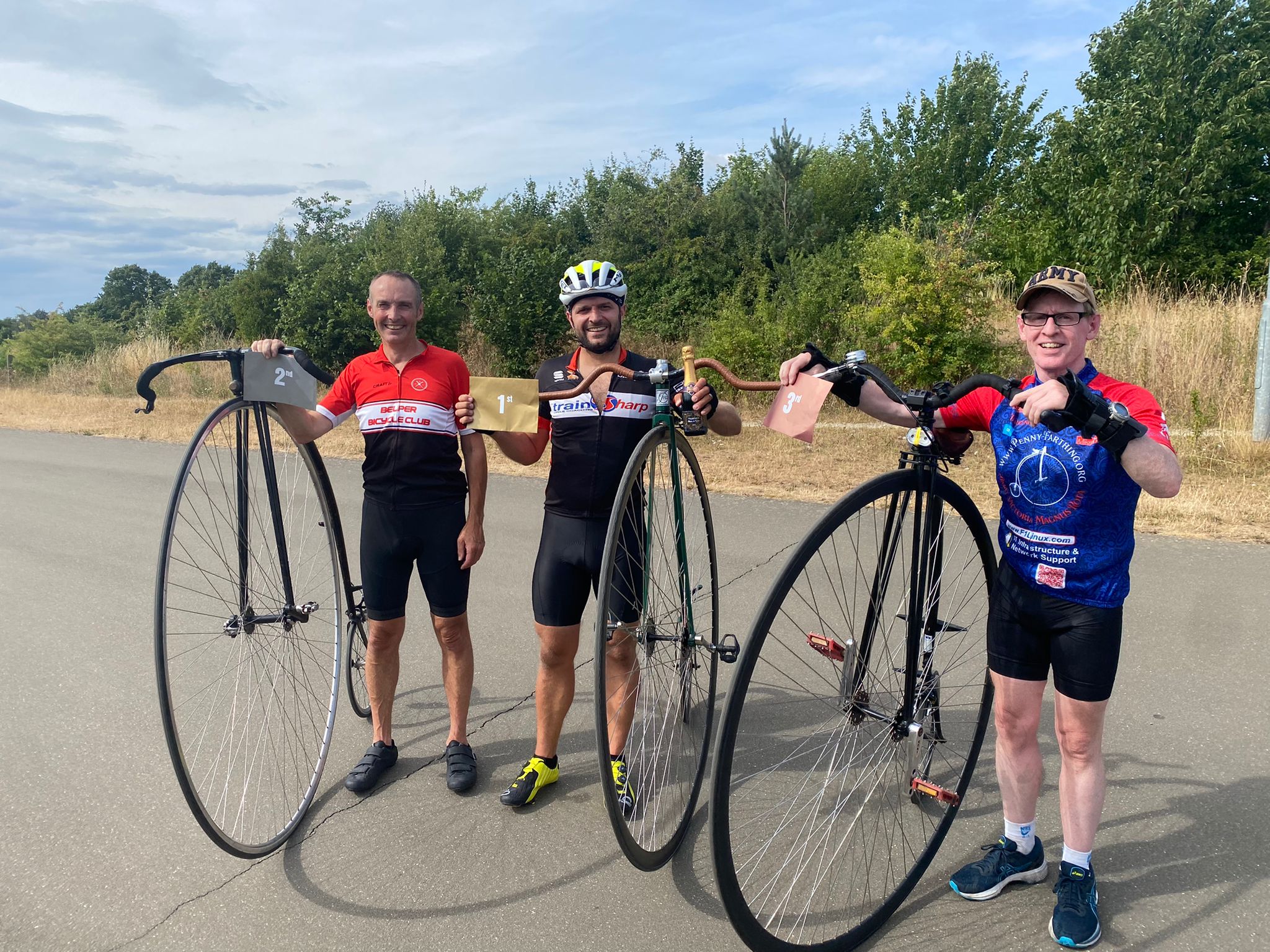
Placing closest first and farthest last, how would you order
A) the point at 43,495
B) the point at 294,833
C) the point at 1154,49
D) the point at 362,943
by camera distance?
the point at 362,943 → the point at 294,833 → the point at 43,495 → the point at 1154,49

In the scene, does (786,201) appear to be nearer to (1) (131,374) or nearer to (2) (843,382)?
(1) (131,374)

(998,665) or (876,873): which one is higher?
(998,665)

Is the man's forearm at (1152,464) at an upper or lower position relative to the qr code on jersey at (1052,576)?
upper

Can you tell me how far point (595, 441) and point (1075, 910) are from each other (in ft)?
7.67

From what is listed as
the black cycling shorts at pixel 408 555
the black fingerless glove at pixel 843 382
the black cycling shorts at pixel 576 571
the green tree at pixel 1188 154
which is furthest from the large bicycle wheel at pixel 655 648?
the green tree at pixel 1188 154

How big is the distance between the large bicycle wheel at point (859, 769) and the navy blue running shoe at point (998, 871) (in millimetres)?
136

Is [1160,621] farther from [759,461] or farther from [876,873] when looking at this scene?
[759,461]

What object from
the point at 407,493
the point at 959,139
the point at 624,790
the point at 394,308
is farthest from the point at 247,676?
the point at 959,139

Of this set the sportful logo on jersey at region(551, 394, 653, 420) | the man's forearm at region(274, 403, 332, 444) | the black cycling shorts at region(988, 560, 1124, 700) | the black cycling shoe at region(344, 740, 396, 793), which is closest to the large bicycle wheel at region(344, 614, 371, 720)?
the black cycling shoe at region(344, 740, 396, 793)

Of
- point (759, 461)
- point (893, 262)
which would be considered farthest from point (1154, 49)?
point (759, 461)

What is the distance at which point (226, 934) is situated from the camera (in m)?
2.89

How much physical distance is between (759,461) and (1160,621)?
6013mm

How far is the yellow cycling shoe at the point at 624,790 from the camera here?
11.4 ft

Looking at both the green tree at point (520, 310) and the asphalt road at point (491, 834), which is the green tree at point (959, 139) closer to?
the green tree at point (520, 310)
